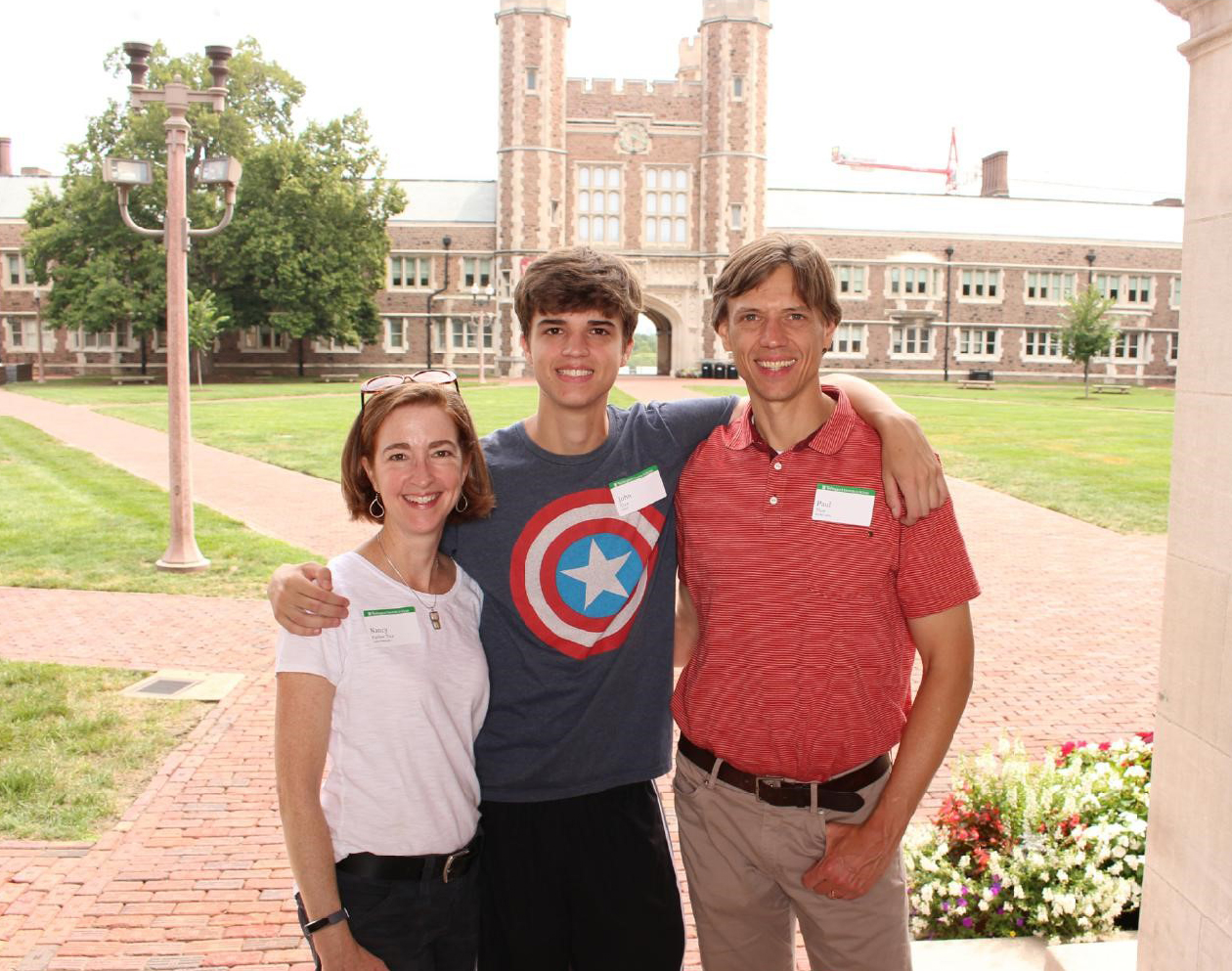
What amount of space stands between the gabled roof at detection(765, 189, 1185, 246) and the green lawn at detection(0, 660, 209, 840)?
4760cm

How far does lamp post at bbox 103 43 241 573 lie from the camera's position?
30.2 ft

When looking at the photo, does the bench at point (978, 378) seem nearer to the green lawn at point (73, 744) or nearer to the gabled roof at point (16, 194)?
the green lawn at point (73, 744)

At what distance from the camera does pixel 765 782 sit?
2.35 m

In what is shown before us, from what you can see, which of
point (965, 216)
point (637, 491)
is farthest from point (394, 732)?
point (965, 216)

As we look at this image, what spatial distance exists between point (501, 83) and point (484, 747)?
4668 cm

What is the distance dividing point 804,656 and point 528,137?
46.2 metres

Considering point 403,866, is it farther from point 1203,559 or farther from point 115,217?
point 115,217

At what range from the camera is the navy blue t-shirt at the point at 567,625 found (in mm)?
2518

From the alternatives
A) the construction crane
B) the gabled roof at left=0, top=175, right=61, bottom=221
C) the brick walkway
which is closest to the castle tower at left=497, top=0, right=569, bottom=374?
the gabled roof at left=0, top=175, right=61, bottom=221

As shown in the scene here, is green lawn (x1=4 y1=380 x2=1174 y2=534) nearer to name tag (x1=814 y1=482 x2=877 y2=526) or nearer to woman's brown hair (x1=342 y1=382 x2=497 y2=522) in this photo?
name tag (x1=814 y1=482 x2=877 y2=526)

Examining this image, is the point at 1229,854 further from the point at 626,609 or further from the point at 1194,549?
the point at 626,609

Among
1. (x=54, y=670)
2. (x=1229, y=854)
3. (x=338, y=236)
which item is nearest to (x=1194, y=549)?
(x=1229, y=854)

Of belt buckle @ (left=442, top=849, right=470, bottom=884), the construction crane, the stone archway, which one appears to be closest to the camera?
belt buckle @ (left=442, top=849, right=470, bottom=884)

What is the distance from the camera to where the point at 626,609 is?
2.57 metres
